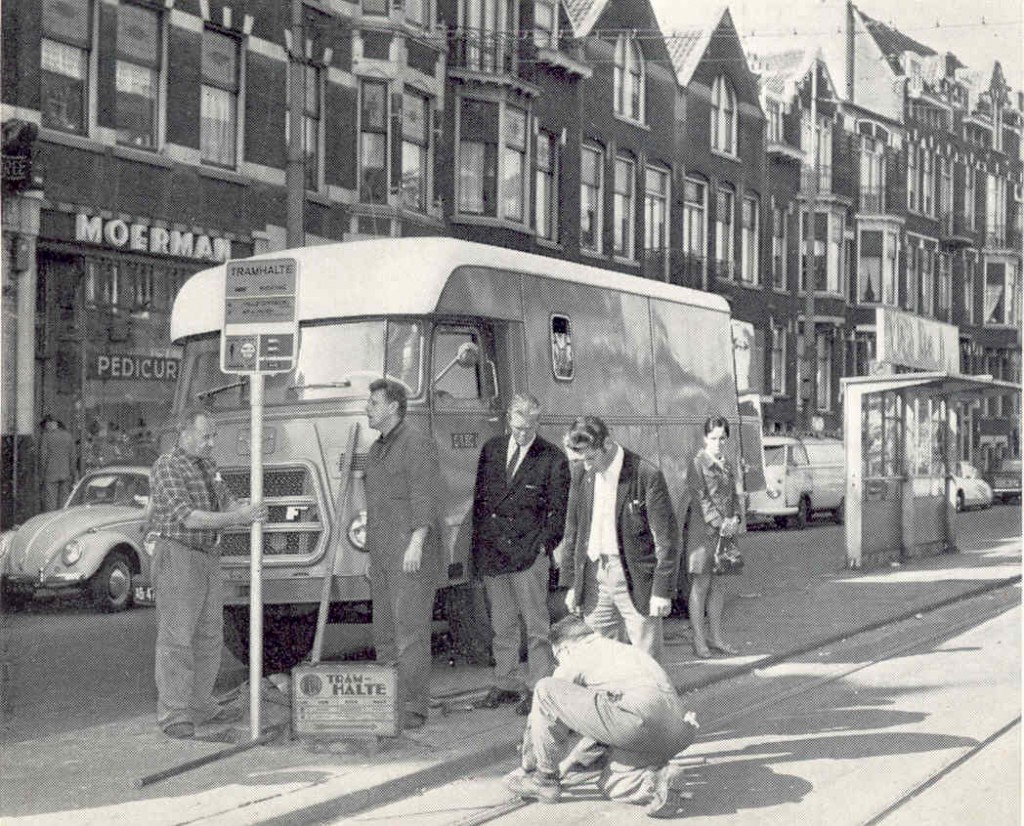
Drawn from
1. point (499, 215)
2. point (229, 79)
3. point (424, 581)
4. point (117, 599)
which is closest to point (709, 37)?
point (499, 215)

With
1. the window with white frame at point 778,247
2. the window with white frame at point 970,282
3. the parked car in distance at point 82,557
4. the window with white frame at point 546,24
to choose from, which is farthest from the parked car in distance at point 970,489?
the parked car in distance at point 82,557

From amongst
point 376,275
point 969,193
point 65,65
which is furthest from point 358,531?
point 969,193

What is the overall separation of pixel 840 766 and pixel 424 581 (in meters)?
2.43

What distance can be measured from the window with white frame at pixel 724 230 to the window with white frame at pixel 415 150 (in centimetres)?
1586

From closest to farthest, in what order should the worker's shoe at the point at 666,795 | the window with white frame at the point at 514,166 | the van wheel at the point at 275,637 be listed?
the worker's shoe at the point at 666,795
the van wheel at the point at 275,637
the window with white frame at the point at 514,166

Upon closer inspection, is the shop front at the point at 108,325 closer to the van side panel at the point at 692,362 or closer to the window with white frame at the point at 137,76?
the window with white frame at the point at 137,76

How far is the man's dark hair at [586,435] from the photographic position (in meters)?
8.78

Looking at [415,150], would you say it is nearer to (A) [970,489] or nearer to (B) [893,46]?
(A) [970,489]

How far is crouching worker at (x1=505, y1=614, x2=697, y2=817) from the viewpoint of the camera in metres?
7.29

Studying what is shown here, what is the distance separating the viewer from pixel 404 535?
9.09 m

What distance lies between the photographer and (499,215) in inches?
1277

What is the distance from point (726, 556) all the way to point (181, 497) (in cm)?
509

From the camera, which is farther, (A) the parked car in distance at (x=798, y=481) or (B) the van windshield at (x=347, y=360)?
(A) the parked car in distance at (x=798, y=481)

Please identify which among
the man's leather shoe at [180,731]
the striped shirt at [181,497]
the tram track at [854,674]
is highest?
the striped shirt at [181,497]
